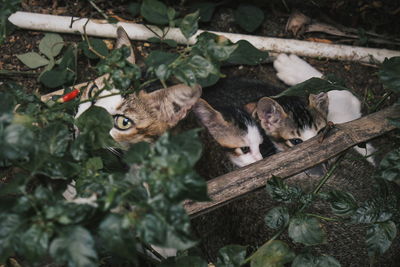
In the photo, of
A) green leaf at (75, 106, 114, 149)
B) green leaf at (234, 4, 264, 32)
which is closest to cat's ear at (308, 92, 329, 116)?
green leaf at (234, 4, 264, 32)

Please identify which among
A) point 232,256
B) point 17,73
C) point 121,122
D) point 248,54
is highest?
point 232,256

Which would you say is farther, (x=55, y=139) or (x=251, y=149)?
(x=251, y=149)

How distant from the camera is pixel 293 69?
11.9 ft

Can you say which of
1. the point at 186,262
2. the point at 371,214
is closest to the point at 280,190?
the point at 371,214

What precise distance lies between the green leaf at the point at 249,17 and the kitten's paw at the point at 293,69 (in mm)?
293

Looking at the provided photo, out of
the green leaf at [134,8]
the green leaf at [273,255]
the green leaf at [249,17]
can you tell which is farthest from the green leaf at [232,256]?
the green leaf at [134,8]

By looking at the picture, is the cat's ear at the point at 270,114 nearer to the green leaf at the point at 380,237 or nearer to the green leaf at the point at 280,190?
the green leaf at the point at 280,190

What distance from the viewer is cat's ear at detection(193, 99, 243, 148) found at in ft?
9.25

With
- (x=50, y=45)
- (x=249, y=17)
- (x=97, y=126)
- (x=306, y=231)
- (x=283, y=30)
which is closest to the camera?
(x=97, y=126)

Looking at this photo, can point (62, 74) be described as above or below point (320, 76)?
below

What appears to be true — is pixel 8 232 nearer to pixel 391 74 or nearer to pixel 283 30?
pixel 391 74

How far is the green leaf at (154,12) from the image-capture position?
3.52 meters

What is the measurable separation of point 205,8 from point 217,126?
125cm

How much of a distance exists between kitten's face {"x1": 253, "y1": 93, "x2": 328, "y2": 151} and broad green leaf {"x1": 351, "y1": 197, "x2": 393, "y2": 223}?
117 cm
